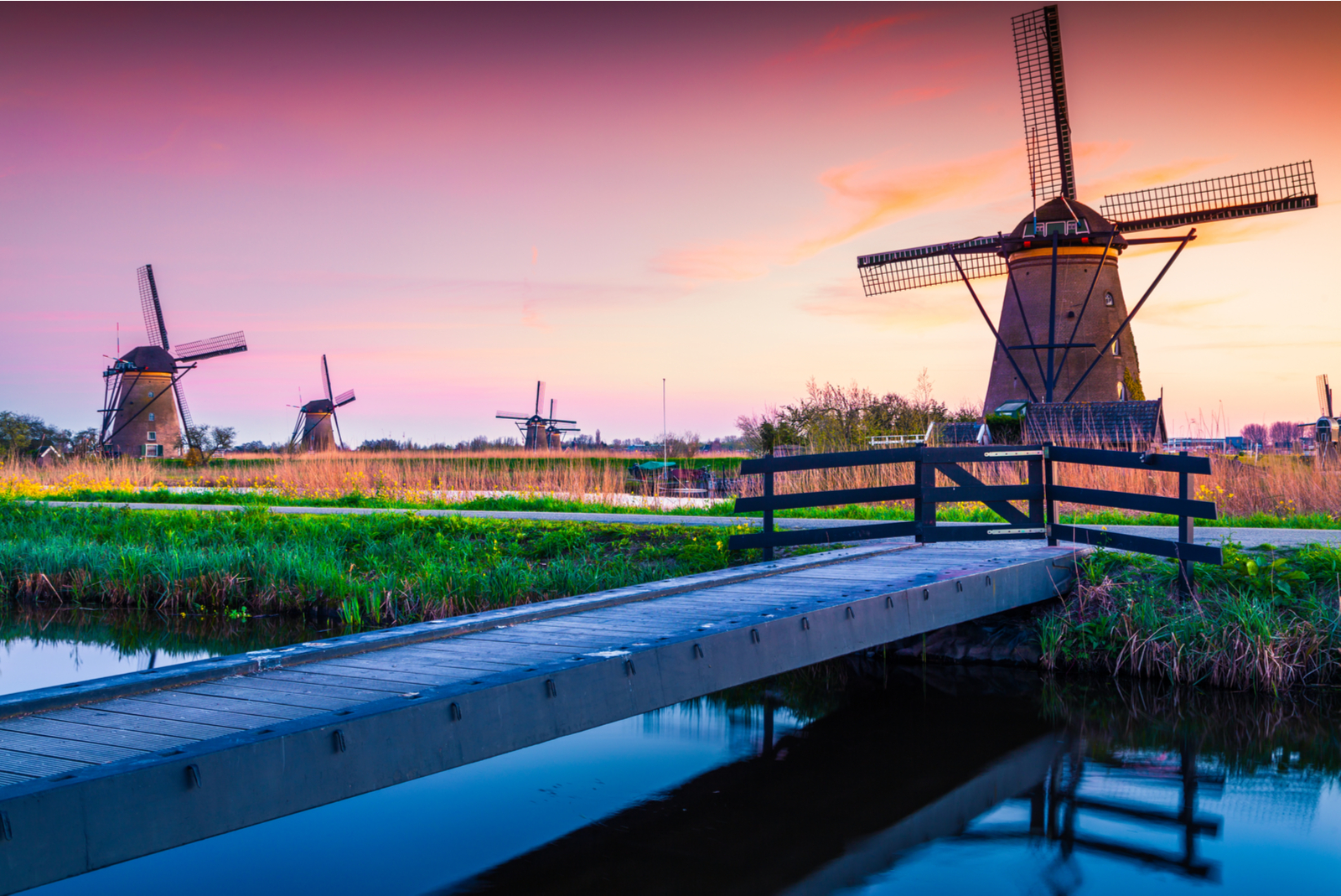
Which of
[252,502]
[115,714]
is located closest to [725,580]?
[115,714]

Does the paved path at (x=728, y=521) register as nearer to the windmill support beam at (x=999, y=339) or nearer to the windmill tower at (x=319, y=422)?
the windmill support beam at (x=999, y=339)

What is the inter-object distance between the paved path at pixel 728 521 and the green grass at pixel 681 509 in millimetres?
365

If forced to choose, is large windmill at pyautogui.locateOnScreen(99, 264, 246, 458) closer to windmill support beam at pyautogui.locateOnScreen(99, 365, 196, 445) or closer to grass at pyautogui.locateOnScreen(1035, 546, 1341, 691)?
windmill support beam at pyautogui.locateOnScreen(99, 365, 196, 445)

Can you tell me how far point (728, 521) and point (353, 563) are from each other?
546 centimetres

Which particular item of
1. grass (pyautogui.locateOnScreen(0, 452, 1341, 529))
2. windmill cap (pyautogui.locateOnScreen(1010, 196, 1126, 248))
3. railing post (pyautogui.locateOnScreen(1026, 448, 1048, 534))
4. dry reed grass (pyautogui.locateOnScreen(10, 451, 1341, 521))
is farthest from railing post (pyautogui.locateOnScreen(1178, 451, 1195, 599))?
windmill cap (pyautogui.locateOnScreen(1010, 196, 1126, 248))

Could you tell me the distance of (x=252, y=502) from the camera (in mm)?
19484

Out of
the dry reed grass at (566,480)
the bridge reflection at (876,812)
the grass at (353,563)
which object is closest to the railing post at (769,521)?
the grass at (353,563)

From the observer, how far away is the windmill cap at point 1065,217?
99.1ft

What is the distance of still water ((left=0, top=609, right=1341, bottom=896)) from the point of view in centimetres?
555

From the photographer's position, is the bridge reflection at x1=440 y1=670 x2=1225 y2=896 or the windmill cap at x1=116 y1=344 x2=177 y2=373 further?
the windmill cap at x1=116 y1=344 x2=177 y2=373

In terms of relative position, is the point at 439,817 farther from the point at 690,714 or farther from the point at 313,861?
the point at 690,714

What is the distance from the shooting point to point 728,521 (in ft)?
48.5

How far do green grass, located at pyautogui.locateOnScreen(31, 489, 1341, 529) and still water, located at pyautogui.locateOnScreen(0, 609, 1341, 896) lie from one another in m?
5.76

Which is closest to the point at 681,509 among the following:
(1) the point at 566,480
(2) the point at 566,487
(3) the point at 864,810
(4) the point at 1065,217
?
(2) the point at 566,487
